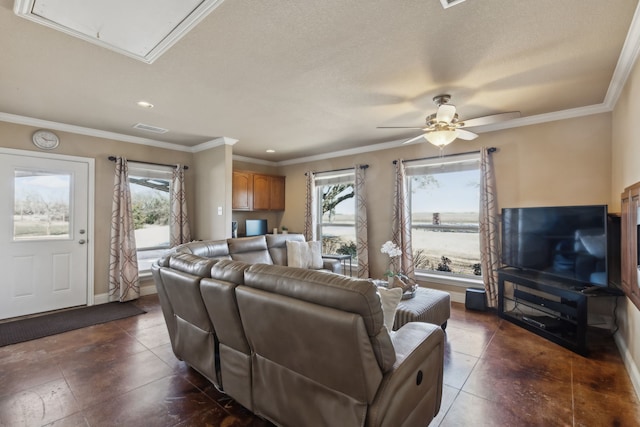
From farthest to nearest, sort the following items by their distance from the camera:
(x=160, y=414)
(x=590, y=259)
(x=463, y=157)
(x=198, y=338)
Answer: (x=463, y=157)
(x=590, y=259)
(x=198, y=338)
(x=160, y=414)

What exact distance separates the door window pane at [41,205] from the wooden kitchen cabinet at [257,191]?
2.40 metres

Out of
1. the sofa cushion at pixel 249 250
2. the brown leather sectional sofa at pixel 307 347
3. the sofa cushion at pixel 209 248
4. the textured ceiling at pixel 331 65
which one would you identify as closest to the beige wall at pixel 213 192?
the sofa cushion at pixel 249 250

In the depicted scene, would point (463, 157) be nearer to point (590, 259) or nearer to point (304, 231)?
point (590, 259)

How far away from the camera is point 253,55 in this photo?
227cm

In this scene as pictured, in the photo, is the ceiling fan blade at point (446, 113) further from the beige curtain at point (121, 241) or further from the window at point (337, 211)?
the beige curtain at point (121, 241)

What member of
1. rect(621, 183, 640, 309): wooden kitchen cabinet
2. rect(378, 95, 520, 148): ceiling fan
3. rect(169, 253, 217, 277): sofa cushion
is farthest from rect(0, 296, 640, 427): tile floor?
rect(378, 95, 520, 148): ceiling fan

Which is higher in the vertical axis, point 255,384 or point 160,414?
point 255,384

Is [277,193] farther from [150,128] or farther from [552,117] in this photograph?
[552,117]

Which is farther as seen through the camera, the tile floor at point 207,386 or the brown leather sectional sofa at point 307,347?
the tile floor at point 207,386

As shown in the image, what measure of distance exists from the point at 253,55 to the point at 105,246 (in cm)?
375

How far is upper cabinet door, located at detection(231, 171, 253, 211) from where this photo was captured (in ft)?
18.3

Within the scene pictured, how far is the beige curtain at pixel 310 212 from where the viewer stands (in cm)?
591

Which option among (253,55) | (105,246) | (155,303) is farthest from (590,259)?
(105,246)

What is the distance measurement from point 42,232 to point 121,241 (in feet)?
2.83
